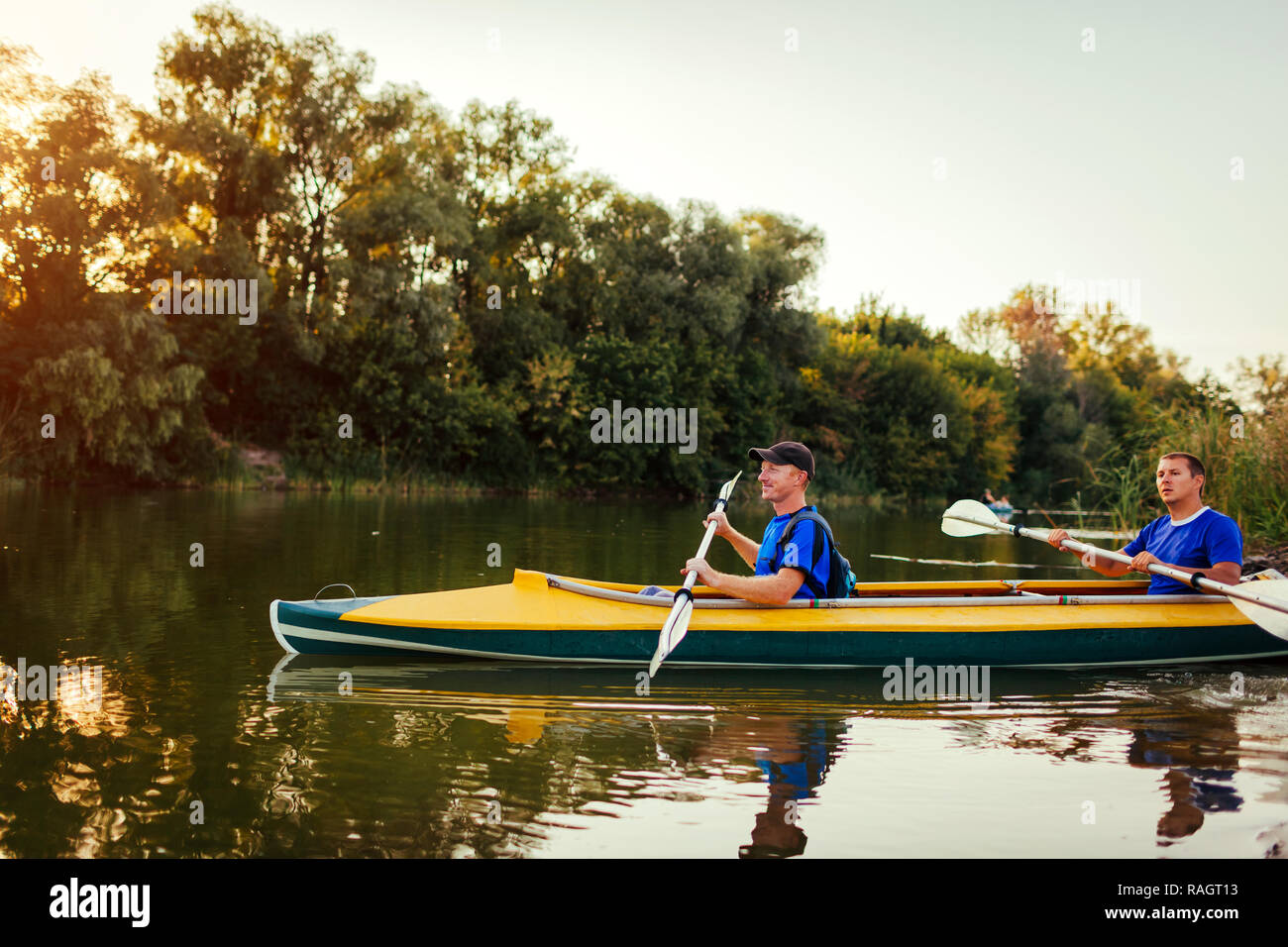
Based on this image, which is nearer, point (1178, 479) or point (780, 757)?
point (780, 757)

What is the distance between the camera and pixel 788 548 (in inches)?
246

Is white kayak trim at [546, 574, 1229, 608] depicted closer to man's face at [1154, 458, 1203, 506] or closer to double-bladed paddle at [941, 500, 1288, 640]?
double-bladed paddle at [941, 500, 1288, 640]

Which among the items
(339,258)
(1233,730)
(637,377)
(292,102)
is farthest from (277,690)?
(637,377)

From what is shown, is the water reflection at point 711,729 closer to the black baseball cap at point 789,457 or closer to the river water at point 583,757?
the river water at point 583,757

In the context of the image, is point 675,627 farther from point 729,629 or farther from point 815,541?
point 815,541

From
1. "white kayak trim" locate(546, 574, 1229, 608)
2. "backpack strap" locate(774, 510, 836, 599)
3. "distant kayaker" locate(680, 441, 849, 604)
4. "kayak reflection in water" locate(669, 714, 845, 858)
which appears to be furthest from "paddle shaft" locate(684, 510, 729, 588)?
"kayak reflection in water" locate(669, 714, 845, 858)

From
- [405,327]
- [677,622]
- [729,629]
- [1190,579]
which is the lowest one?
[729,629]

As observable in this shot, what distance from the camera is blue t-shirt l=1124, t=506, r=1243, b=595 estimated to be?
Result: 6.73 metres

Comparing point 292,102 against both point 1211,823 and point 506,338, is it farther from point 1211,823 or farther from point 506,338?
point 1211,823

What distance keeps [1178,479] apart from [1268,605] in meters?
1.00

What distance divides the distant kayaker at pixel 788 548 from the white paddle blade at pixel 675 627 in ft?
0.85

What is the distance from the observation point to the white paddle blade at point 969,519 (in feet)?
27.8

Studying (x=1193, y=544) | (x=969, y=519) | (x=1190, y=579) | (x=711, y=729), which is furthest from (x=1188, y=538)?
(x=711, y=729)
